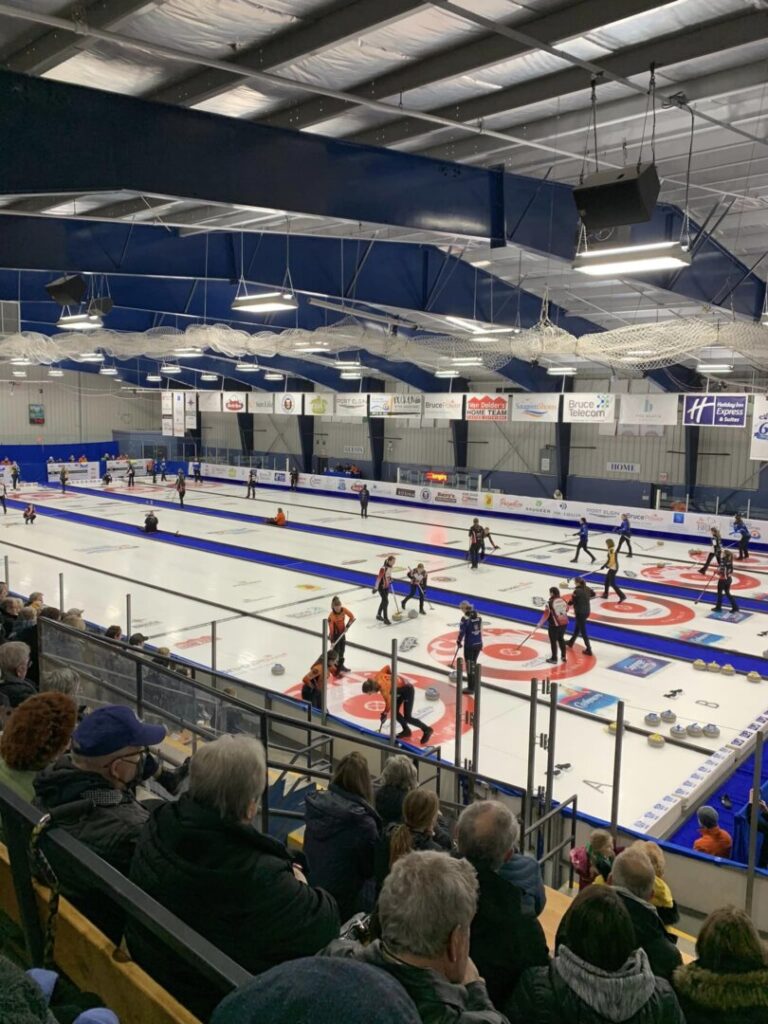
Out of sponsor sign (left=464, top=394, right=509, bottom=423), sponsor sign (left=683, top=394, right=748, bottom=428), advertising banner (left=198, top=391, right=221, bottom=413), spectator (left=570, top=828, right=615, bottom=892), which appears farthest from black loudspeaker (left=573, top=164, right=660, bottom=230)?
advertising banner (left=198, top=391, right=221, bottom=413)

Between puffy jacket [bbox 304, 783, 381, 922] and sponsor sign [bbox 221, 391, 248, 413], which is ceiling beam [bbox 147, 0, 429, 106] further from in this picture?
sponsor sign [bbox 221, 391, 248, 413]

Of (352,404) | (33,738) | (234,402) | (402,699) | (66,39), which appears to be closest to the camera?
(33,738)

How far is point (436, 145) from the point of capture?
973cm

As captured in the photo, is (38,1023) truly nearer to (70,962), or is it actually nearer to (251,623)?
(70,962)

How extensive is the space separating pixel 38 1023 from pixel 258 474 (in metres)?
45.5

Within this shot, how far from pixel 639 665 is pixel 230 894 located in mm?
12991

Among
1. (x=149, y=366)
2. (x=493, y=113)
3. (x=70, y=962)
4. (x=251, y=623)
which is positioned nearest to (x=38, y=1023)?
(x=70, y=962)

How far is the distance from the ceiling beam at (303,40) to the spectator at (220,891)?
18.3 feet

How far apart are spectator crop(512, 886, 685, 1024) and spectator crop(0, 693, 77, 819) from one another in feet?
6.38

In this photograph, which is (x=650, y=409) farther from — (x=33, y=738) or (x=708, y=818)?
(x=33, y=738)

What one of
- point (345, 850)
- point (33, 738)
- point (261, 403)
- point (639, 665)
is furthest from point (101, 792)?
point (261, 403)

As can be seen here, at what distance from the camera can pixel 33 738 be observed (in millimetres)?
3018

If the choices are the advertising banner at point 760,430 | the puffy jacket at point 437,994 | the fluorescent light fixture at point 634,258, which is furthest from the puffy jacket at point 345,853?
the advertising banner at point 760,430

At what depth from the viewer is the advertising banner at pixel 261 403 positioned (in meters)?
40.8
